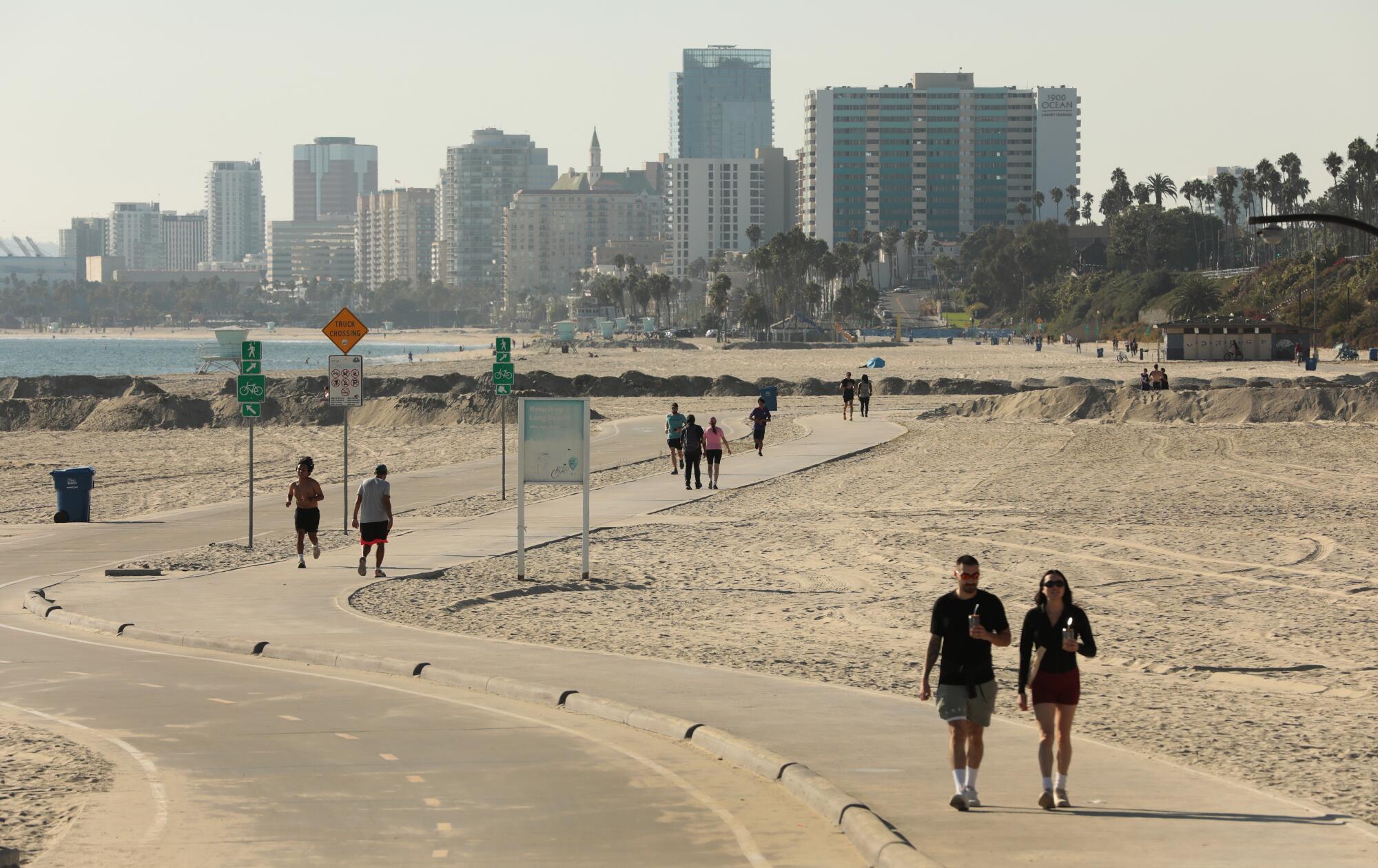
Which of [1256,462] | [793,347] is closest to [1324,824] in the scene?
[1256,462]

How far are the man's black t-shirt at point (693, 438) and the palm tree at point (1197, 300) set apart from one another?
124m

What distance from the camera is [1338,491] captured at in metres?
32.3

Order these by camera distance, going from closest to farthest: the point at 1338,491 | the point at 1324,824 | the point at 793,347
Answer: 1. the point at 1324,824
2. the point at 1338,491
3. the point at 793,347

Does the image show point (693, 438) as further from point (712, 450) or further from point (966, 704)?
point (966, 704)

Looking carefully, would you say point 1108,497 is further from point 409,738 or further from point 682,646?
point 409,738

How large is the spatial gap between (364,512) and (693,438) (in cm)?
1222

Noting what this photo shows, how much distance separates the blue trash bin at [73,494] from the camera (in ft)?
97.0

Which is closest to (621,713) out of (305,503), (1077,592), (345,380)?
(1077,592)

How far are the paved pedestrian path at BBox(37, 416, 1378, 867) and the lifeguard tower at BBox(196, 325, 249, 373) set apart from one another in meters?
103

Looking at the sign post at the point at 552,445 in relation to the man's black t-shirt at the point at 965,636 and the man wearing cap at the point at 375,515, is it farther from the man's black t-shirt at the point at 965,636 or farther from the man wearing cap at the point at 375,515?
the man's black t-shirt at the point at 965,636

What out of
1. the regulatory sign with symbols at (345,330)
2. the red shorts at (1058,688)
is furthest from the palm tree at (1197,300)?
the red shorts at (1058,688)

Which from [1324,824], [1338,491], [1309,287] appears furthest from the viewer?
[1309,287]

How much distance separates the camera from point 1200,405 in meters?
53.3

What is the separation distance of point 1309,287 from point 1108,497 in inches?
4701
